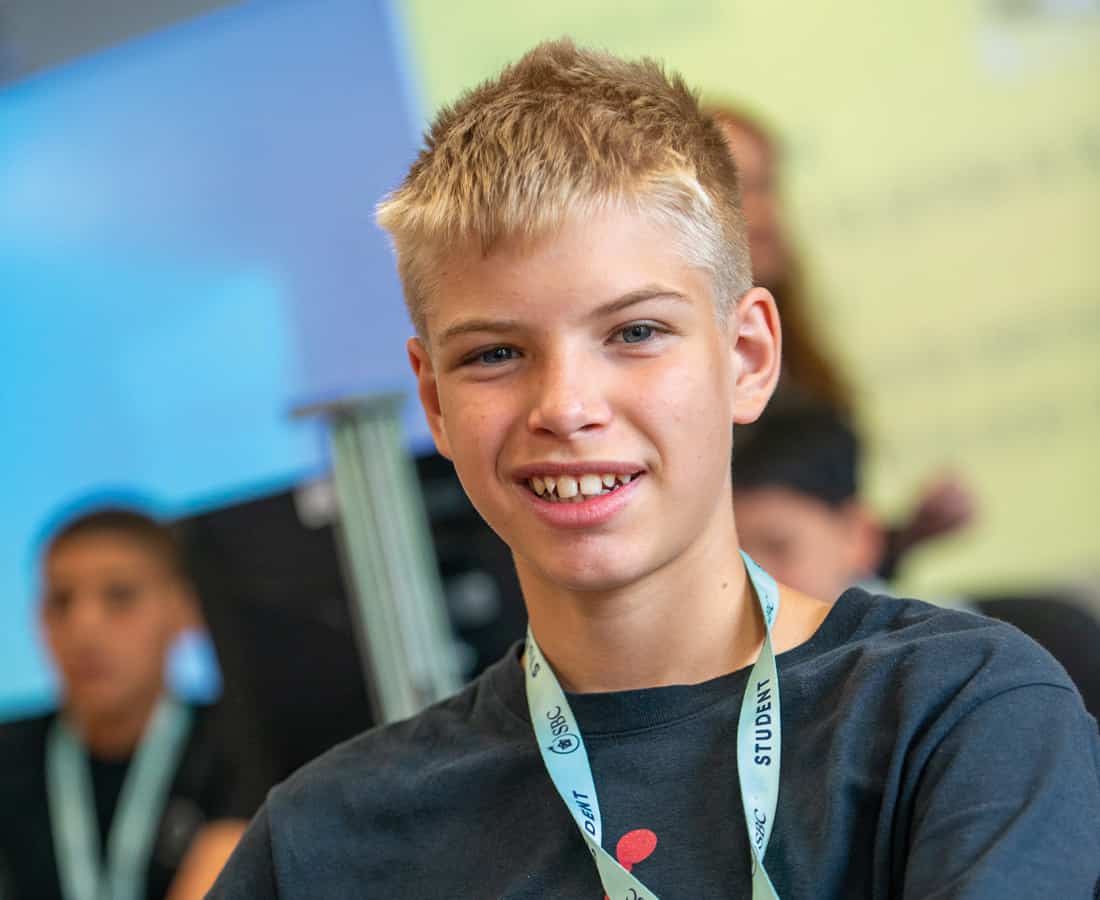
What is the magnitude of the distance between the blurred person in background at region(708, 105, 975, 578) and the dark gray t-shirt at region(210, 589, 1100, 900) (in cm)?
204

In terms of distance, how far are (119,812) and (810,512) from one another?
211 cm

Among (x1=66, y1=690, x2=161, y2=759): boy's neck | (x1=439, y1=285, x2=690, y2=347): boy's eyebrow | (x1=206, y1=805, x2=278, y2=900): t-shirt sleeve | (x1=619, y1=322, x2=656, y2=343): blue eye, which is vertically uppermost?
(x1=439, y1=285, x2=690, y2=347): boy's eyebrow

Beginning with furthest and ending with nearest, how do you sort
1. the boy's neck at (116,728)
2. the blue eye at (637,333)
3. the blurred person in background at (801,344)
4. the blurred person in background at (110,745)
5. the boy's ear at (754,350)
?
the boy's neck at (116,728) < the blurred person in background at (110,745) < the blurred person in background at (801,344) < the boy's ear at (754,350) < the blue eye at (637,333)

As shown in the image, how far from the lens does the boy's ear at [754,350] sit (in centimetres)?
148

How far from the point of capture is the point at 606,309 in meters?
1.33

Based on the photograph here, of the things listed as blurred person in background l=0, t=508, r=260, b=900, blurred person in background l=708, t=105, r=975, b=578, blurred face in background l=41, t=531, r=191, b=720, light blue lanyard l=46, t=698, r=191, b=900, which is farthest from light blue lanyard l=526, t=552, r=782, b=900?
blurred face in background l=41, t=531, r=191, b=720

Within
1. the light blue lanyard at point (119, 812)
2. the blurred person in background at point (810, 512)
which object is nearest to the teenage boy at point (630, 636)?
the blurred person in background at point (810, 512)

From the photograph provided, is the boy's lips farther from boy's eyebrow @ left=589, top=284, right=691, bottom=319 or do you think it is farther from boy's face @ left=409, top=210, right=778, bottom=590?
boy's eyebrow @ left=589, top=284, right=691, bottom=319

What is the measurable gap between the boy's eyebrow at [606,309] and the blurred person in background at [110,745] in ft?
8.75

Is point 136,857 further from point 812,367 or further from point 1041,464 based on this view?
point 1041,464

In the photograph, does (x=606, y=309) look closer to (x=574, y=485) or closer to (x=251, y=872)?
(x=574, y=485)

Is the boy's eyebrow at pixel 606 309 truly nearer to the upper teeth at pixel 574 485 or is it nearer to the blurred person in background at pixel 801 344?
the upper teeth at pixel 574 485

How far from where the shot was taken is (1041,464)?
344 centimetres

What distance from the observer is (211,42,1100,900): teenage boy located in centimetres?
124
